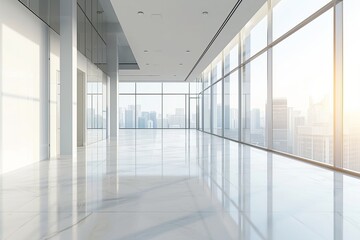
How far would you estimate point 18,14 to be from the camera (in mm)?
7812

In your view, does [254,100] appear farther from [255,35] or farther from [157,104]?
[157,104]

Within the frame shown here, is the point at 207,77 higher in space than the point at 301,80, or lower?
higher

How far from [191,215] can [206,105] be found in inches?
1028

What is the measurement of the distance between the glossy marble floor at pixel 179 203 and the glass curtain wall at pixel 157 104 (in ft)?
91.3

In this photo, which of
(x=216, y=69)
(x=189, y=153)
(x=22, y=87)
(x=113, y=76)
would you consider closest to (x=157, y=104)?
(x=216, y=69)

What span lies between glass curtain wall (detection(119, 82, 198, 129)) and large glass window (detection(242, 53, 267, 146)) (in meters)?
19.6

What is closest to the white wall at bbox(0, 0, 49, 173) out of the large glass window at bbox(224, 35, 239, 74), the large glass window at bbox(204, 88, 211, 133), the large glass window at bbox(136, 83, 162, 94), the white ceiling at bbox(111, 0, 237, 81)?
the white ceiling at bbox(111, 0, 237, 81)

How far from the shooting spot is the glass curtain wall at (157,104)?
35.2 m

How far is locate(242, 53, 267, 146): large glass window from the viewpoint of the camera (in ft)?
44.8

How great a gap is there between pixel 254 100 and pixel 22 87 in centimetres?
999

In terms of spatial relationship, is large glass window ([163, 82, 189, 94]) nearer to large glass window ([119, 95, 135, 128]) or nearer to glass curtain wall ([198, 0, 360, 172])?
large glass window ([119, 95, 135, 128])

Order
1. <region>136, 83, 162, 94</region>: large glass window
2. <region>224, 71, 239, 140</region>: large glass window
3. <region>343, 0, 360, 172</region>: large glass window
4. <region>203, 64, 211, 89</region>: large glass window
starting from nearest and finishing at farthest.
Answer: <region>343, 0, 360, 172</region>: large glass window
<region>224, 71, 239, 140</region>: large glass window
<region>203, 64, 211, 89</region>: large glass window
<region>136, 83, 162, 94</region>: large glass window

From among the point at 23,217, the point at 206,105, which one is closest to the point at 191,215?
the point at 23,217

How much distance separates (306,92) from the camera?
10.9 metres
